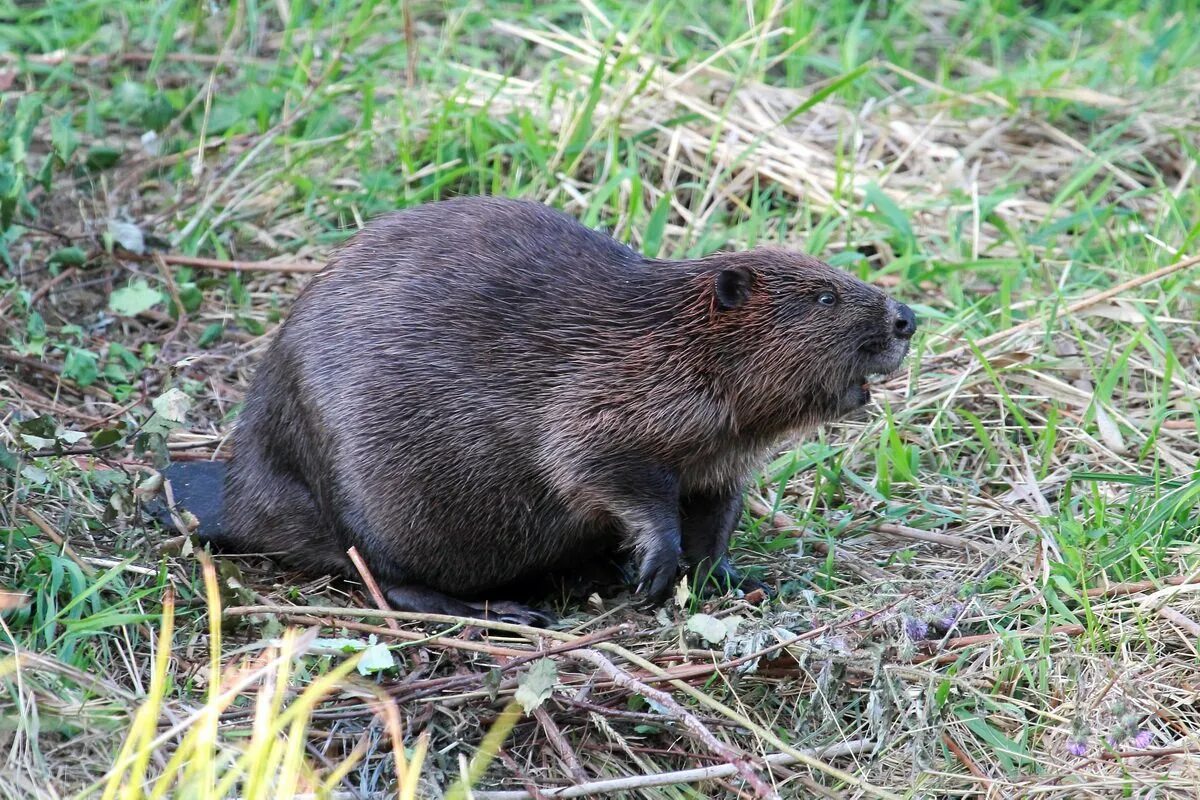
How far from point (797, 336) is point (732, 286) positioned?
0.75ft

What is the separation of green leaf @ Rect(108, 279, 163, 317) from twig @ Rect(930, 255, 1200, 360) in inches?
112

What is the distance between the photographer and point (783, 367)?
4188mm

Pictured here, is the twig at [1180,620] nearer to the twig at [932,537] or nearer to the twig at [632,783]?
the twig at [932,537]

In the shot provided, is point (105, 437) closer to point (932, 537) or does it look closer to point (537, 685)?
point (537, 685)

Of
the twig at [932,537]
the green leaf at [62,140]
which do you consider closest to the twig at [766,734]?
the twig at [932,537]

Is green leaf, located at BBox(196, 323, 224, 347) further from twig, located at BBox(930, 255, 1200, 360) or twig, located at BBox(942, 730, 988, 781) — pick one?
twig, located at BBox(942, 730, 988, 781)

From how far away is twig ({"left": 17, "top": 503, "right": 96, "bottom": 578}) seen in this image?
3918 mm

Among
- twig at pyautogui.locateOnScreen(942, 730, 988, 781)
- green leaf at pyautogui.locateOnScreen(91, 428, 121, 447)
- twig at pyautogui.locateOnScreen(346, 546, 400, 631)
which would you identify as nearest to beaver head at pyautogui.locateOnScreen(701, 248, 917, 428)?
twig at pyautogui.locateOnScreen(942, 730, 988, 781)

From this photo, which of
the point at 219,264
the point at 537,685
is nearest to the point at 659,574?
the point at 537,685

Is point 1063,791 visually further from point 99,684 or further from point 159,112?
point 159,112

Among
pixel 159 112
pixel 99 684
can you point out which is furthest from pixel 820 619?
pixel 159 112

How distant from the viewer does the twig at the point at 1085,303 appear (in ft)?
16.7

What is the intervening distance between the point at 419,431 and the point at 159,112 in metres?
2.84

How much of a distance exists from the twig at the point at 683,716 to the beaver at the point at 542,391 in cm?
51
